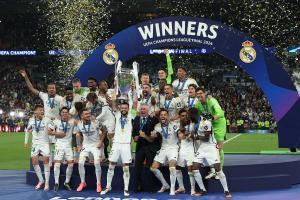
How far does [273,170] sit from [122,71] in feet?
12.6

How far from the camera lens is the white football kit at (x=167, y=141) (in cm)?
1049

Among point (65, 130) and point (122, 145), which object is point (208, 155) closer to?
point (122, 145)

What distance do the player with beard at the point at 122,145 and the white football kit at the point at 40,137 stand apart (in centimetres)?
149

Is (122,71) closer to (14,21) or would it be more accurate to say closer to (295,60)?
(295,60)

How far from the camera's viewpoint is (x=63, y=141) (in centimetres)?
1108

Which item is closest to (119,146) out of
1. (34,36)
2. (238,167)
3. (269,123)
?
(238,167)

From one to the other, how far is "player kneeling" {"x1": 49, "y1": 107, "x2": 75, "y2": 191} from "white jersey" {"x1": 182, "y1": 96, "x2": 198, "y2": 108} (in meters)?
2.38

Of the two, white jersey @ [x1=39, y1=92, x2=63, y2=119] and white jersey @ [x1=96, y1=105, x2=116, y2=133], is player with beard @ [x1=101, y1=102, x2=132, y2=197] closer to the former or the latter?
white jersey @ [x1=96, y1=105, x2=116, y2=133]

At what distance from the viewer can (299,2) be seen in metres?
36.0

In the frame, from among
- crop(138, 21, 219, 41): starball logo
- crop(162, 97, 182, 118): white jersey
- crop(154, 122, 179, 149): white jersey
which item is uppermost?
crop(138, 21, 219, 41): starball logo

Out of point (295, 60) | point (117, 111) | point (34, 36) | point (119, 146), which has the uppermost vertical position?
point (34, 36)

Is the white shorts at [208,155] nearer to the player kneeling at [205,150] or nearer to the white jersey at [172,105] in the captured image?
the player kneeling at [205,150]

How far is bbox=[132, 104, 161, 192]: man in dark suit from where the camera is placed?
1055 cm

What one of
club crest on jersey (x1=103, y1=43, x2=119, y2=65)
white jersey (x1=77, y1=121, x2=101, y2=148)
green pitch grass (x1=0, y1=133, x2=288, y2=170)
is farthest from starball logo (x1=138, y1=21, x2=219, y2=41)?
green pitch grass (x1=0, y1=133, x2=288, y2=170)
